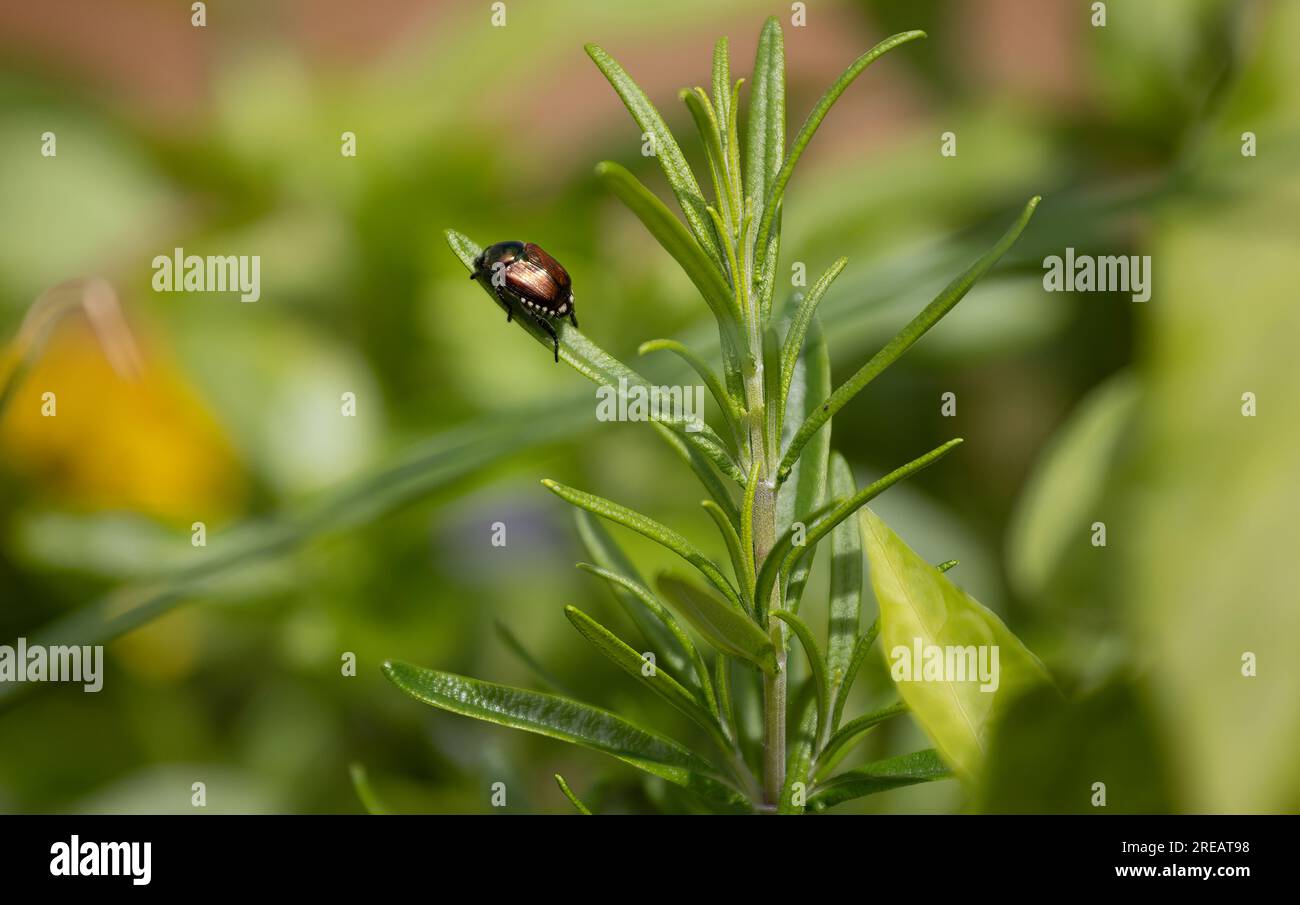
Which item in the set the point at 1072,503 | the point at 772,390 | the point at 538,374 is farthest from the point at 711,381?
the point at 538,374

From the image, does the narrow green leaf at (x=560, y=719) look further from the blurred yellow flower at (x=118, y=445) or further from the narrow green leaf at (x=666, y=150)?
the blurred yellow flower at (x=118, y=445)

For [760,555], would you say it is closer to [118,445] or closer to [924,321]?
[924,321]

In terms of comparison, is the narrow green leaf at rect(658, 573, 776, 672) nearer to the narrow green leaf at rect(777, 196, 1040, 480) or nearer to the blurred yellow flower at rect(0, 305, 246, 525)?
the narrow green leaf at rect(777, 196, 1040, 480)

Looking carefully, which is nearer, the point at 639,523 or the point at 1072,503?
the point at 639,523

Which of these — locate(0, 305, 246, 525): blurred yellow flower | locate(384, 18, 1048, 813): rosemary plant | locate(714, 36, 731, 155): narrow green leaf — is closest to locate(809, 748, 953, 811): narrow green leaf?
locate(384, 18, 1048, 813): rosemary plant

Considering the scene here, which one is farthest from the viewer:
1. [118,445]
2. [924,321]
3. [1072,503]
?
[118,445]

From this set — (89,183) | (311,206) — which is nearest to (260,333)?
(311,206)

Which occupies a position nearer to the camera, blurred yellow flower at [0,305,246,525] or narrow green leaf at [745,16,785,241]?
narrow green leaf at [745,16,785,241]
